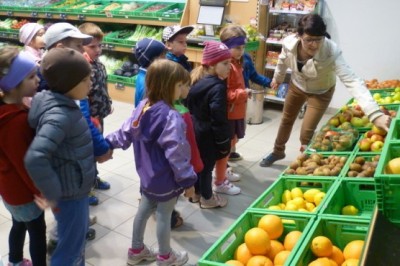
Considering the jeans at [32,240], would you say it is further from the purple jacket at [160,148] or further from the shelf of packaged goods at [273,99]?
the shelf of packaged goods at [273,99]

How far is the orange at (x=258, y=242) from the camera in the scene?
60.4 inches

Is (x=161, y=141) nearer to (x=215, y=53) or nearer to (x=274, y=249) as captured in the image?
(x=274, y=249)

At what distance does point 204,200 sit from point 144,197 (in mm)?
896

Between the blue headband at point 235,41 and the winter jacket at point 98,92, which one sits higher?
the blue headband at point 235,41

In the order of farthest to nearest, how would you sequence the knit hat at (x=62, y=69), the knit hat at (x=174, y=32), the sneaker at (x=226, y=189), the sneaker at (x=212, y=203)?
the sneaker at (x=226, y=189) → the sneaker at (x=212, y=203) → the knit hat at (x=174, y=32) → the knit hat at (x=62, y=69)

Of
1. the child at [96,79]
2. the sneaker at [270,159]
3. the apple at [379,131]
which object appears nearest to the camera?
the apple at [379,131]

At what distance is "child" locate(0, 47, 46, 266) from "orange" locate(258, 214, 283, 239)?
108 cm

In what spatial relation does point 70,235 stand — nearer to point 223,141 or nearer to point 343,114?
point 223,141

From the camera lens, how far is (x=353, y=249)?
58.2 inches

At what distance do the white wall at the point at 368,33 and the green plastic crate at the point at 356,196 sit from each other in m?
3.56

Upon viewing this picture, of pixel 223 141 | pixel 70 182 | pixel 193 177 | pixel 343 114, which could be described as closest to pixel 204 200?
pixel 223 141

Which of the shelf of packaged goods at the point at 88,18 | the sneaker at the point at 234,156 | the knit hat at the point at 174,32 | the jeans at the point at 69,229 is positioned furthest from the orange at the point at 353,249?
the shelf of packaged goods at the point at 88,18

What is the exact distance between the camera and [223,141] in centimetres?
276

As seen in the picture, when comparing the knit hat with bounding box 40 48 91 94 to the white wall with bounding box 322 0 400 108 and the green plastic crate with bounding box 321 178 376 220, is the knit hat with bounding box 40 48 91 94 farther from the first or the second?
the white wall with bounding box 322 0 400 108
